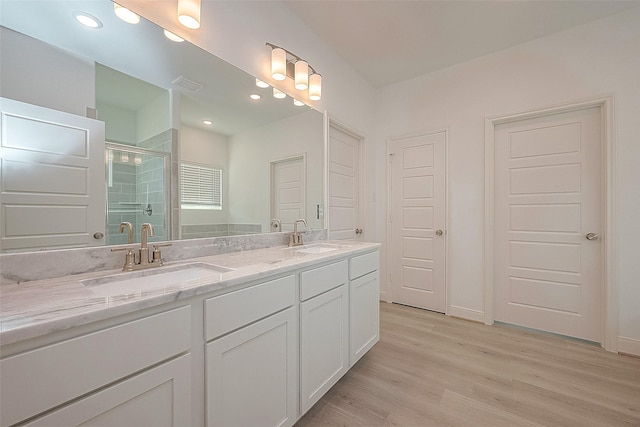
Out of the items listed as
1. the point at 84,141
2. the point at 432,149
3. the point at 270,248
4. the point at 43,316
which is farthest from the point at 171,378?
the point at 432,149

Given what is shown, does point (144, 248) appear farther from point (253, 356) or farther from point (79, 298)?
point (253, 356)

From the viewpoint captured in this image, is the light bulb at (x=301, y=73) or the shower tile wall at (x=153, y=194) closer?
the shower tile wall at (x=153, y=194)

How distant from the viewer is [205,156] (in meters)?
1.51

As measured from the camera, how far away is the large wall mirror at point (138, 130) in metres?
0.93

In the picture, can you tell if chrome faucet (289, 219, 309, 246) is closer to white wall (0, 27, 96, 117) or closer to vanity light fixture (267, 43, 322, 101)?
vanity light fixture (267, 43, 322, 101)

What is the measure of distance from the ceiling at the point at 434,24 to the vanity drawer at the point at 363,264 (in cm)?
192

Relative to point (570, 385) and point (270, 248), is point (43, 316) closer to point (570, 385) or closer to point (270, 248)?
point (270, 248)

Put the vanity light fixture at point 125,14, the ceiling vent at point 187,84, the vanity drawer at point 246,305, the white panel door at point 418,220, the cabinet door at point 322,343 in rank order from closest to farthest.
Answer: the vanity drawer at point 246,305, the vanity light fixture at point 125,14, the cabinet door at point 322,343, the ceiling vent at point 187,84, the white panel door at point 418,220

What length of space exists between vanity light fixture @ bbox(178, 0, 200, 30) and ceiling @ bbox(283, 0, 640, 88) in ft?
3.14

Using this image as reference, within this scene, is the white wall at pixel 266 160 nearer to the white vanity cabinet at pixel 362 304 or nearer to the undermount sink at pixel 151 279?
the undermount sink at pixel 151 279

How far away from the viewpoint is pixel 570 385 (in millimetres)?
1654

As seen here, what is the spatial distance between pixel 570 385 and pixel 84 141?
9.83ft

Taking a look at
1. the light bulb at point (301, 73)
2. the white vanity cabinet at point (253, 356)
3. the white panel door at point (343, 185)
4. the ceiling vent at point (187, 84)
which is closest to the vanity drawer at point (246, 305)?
the white vanity cabinet at point (253, 356)

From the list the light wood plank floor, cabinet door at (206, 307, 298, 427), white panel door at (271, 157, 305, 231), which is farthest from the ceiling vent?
the light wood plank floor
